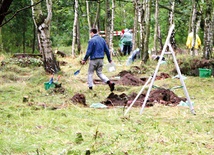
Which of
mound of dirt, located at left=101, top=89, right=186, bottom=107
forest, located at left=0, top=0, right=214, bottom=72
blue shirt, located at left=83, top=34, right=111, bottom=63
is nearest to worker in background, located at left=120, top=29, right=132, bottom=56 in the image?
forest, located at left=0, top=0, right=214, bottom=72

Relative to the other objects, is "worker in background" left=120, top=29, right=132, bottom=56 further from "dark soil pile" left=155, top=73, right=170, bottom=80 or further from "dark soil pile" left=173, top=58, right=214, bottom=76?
"dark soil pile" left=155, top=73, right=170, bottom=80

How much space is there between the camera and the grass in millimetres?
4875

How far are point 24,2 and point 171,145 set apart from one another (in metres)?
18.0

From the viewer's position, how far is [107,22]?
783 inches

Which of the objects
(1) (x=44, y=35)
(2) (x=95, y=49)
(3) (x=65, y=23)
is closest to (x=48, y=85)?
(2) (x=95, y=49)

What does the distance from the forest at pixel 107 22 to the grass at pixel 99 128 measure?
245cm

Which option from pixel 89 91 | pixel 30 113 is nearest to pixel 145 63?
pixel 89 91

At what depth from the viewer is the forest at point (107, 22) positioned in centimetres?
1391

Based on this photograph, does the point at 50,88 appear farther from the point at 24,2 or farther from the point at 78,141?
the point at 24,2

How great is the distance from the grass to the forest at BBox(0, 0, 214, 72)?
2.45 m

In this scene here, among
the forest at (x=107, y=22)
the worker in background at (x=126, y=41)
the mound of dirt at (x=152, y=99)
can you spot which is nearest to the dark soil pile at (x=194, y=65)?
the forest at (x=107, y=22)

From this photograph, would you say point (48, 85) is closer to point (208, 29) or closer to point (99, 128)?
point (99, 128)

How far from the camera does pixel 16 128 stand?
608cm

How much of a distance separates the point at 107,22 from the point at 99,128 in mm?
14379
